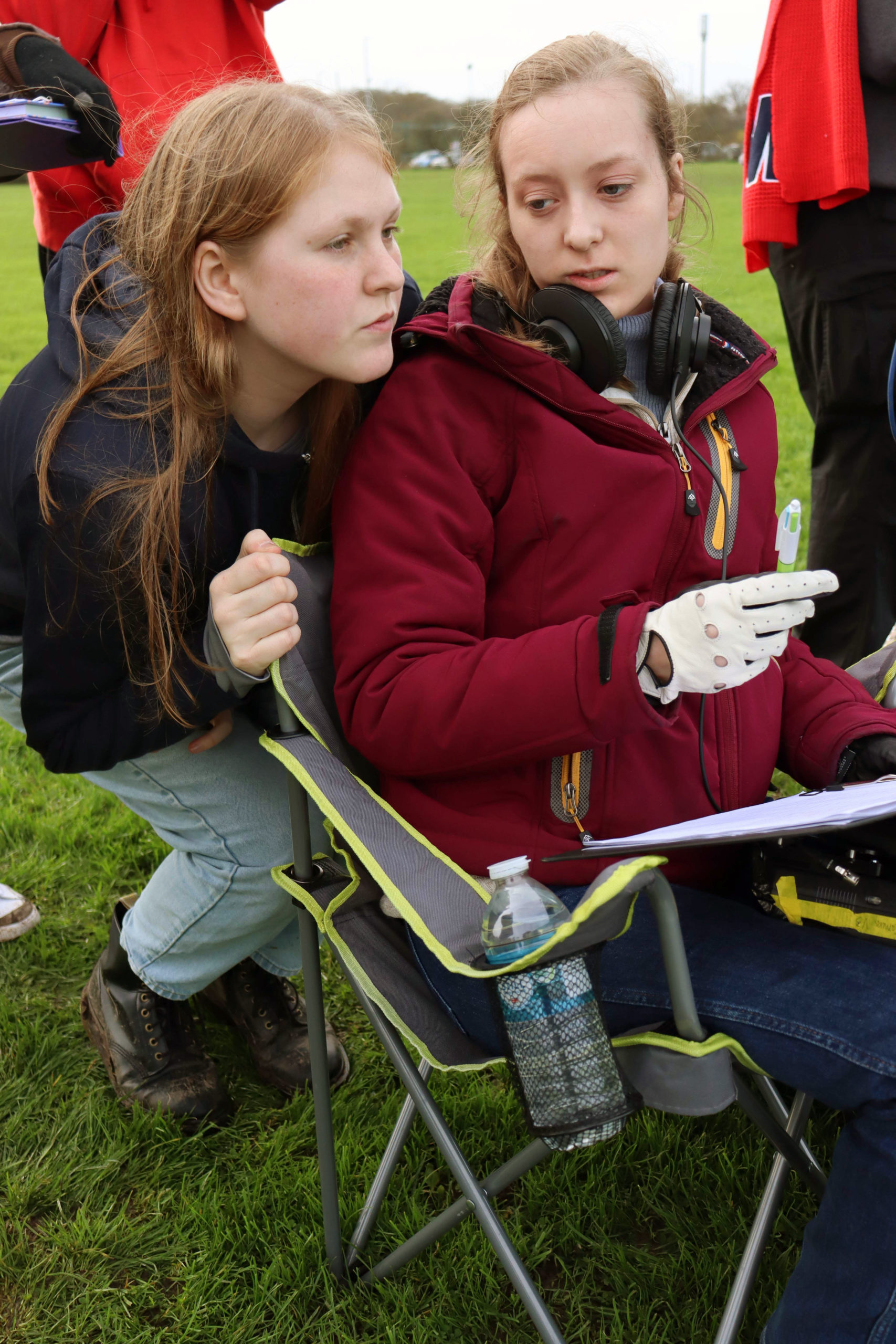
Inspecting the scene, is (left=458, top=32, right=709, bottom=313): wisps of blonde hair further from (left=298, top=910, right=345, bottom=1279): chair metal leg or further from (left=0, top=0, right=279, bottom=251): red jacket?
(left=298, top=910, right=345, bottom=1279): chair metal leg

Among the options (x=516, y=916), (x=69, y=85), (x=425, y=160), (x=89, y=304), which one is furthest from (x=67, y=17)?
(x=425, y=160)

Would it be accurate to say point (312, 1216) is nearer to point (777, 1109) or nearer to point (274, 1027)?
point (274, 1027)

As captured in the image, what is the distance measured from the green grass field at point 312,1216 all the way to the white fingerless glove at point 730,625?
0.91 metres

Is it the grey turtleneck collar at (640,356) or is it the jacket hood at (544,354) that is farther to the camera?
the grey turtleneck collar at (640,356)

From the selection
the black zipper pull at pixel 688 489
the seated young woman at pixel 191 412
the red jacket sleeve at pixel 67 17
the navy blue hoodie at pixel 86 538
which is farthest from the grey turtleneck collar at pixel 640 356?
the red jacket sleeve at pixel 67 17

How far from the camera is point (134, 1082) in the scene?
7.51ft

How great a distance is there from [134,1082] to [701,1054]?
1.39 meters

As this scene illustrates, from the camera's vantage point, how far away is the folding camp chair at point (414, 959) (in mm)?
1306

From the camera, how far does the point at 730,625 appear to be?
144cm

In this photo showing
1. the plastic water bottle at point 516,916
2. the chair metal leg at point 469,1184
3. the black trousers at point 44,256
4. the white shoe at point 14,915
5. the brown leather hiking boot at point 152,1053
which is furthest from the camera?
the black trousers at point 44,256

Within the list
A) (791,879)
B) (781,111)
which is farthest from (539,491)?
(781,111)

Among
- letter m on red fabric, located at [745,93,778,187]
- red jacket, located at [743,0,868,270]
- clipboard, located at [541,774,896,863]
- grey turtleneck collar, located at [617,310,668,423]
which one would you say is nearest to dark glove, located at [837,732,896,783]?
clipboard, located at [541,774,896,863]

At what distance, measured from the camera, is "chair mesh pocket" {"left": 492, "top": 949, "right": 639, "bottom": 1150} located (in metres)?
1.30

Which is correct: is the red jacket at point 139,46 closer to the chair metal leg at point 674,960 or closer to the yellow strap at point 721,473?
the yellow strap at point 721,473
